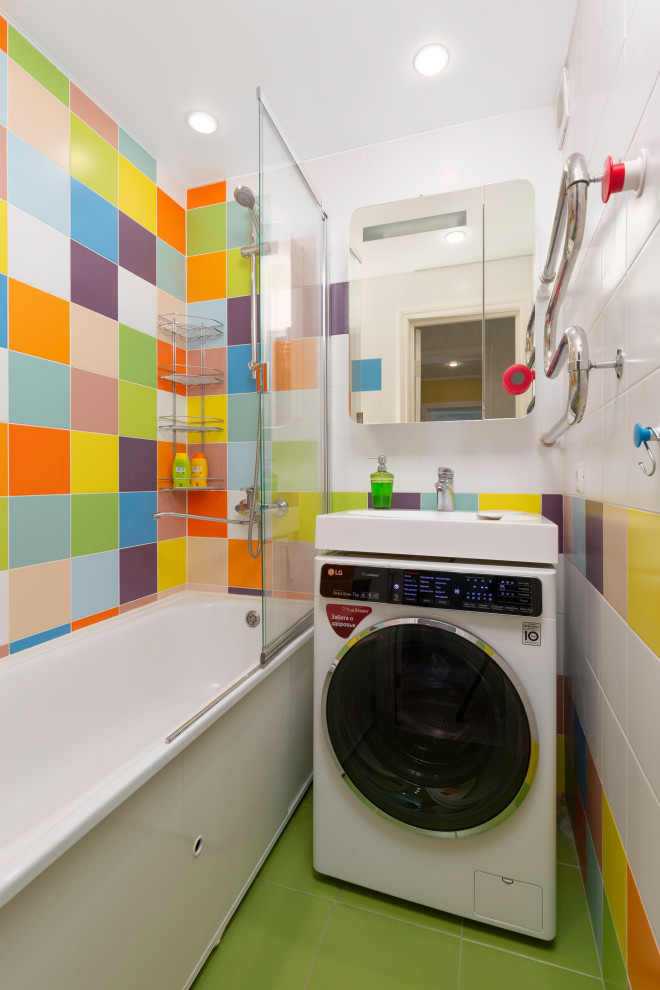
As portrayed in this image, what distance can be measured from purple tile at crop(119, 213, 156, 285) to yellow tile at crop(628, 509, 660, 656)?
1906 mm

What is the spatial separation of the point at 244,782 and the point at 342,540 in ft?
2.32

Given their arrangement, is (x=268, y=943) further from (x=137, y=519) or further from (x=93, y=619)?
(x=137, y=519)

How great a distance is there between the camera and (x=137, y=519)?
6.46 ft

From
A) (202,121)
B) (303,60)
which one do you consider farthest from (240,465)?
(303,60)

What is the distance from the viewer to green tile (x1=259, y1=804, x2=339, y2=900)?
4.58ft

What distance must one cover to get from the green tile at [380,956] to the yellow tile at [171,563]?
133cm

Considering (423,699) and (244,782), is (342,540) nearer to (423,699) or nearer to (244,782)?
(423,699)

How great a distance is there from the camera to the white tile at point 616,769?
93cm

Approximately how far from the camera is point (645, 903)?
78 centimetres

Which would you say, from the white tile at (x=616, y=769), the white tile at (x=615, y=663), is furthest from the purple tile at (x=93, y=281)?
the white tile at (x=616, y=769)

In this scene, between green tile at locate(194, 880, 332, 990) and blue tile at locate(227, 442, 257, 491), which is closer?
green tile at locate(194, 880, 332, 990)

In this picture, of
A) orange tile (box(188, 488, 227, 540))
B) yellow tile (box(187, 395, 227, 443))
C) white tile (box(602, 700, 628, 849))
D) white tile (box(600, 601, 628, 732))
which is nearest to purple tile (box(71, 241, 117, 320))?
yellow tile (box(187, 395, 227, 443))

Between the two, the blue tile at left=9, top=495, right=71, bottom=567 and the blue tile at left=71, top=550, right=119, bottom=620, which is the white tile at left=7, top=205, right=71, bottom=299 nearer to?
the blue tile at left=9, top=495, right=71, bottom=567

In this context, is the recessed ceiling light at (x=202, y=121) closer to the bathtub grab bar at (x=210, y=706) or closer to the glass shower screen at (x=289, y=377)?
the glass shower screen at (x=289, y=377)
